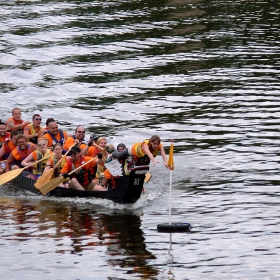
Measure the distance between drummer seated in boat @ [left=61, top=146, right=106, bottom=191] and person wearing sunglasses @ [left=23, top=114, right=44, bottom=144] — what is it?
3043 mm

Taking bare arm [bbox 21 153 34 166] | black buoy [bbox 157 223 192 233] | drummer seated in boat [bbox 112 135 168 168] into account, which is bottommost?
black buoy [bbox 157 223 192 233]

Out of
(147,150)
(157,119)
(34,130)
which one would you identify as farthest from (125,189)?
(157,119)

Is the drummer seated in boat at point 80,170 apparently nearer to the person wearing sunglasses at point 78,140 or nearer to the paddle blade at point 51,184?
the paddle blade at point 51,184

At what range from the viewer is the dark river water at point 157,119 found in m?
15.6

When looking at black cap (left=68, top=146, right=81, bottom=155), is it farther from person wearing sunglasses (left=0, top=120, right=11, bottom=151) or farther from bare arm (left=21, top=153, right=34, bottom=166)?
person wearing sunglasses (left=0, top=120, right=11, bottom=151)

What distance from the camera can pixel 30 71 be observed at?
1442 inches

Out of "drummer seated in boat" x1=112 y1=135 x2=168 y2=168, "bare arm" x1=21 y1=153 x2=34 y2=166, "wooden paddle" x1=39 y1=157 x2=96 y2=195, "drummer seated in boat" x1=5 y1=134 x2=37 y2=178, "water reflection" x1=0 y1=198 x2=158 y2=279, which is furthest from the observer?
"drummer seated in boat" x1=5 y1=134 x2=37 y2=178

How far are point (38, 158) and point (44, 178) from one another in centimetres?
117

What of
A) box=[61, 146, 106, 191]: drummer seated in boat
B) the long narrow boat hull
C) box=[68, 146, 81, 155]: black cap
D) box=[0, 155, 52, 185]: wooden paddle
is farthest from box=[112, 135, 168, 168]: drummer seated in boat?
box=[0, 155, 52, 185]: wooden paddle

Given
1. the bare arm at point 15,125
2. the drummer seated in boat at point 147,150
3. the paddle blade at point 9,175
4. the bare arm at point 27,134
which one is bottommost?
the paddle blade at point 9,175

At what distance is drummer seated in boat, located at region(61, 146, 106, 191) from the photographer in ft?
65.9

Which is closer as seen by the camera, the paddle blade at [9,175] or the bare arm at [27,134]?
the paddle blade at [9,175]

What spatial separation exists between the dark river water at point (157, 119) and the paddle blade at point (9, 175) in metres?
0.47

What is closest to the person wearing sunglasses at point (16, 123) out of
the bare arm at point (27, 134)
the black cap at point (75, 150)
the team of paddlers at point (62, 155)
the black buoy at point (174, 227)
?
the bare arm at point (27, 134)
